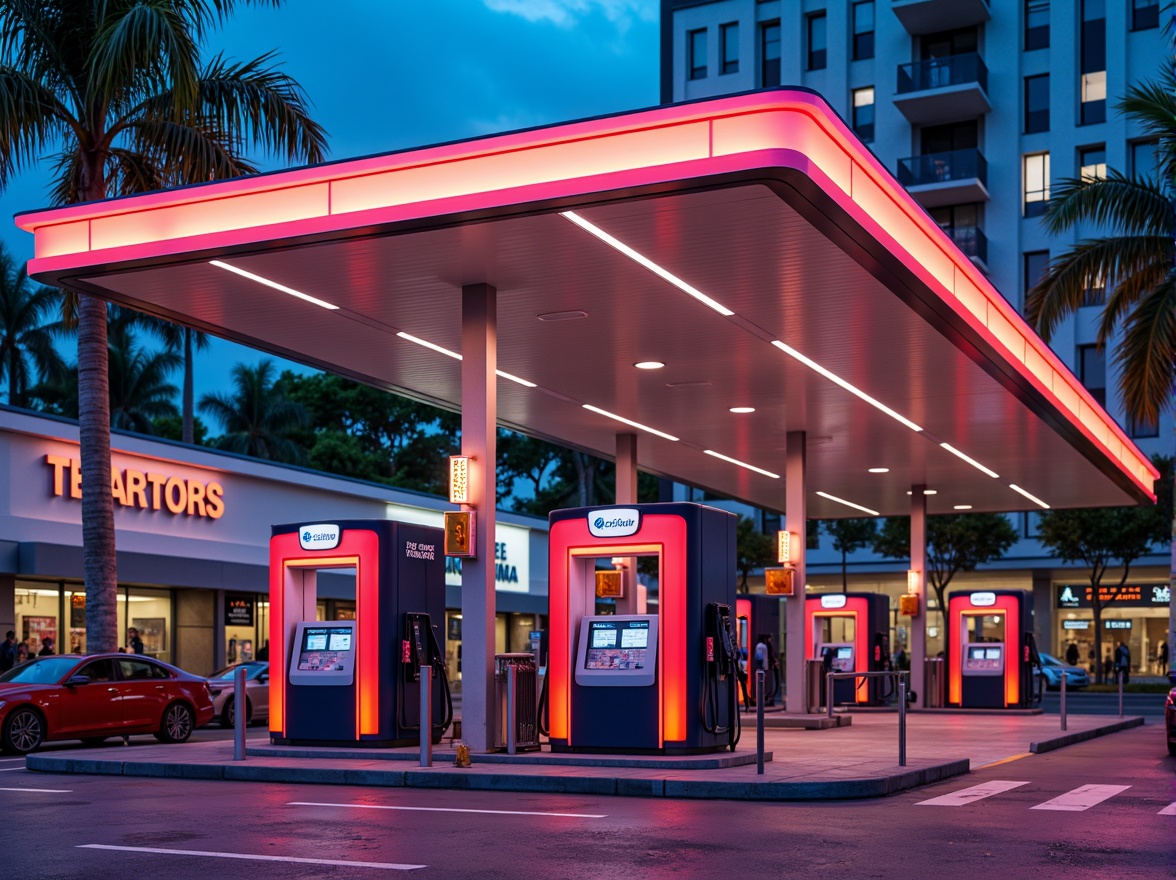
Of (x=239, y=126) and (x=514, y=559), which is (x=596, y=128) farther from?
(x=514, y=559)

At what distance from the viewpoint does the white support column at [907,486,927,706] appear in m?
32.7

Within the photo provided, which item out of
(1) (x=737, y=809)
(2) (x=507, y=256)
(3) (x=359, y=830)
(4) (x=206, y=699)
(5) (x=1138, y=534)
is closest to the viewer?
(3) (x=359, y=830)

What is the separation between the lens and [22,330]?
5462cm

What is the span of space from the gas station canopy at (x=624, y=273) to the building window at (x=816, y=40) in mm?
36192

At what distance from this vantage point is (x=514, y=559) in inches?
1879

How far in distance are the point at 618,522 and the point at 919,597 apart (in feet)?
57.8

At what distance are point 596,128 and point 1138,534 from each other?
122ft

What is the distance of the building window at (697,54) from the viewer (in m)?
60.5

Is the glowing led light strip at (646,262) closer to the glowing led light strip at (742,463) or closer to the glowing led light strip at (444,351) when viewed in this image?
the glowing led light strip at (444,351)

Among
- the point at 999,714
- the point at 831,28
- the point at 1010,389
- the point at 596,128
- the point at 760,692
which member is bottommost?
the point at 999,714

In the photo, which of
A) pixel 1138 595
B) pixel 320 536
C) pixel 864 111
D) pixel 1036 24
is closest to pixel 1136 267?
pixel 320 536

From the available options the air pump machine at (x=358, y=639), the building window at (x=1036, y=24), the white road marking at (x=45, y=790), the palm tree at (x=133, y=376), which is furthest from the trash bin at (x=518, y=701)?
the palm tree at (x=133, y=376)

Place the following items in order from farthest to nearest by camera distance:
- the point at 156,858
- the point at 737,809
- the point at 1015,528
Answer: the point at 1015,528 < the point at 737,809 < the point at 156,858

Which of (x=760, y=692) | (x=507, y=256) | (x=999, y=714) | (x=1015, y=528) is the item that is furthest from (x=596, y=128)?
(x=1015, y=528)
